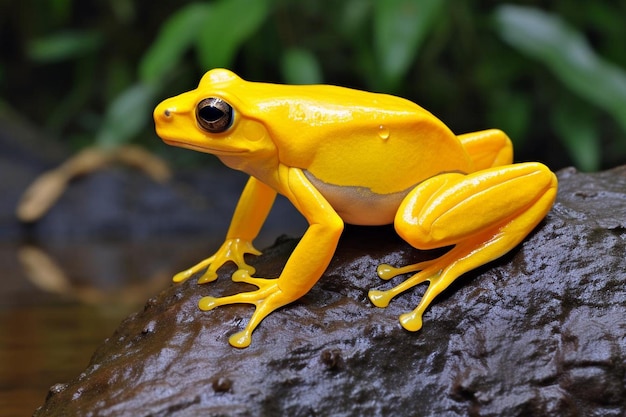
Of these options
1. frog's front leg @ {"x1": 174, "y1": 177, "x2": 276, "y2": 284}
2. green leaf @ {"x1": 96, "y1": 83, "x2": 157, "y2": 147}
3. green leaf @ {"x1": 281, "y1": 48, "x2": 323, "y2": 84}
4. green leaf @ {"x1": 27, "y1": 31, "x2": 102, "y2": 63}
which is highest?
green leaf @ {"x1": 27, "y1": 31, "x2": 102, "y2": 63}

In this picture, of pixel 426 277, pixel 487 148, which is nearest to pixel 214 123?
pixel 426 277

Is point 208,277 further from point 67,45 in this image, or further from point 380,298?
point 67,45

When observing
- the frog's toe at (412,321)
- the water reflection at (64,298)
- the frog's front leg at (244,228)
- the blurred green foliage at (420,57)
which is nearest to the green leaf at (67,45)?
the blurred green foliage at (420,57)

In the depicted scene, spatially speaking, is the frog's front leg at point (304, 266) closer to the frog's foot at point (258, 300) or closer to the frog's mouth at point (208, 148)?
the frog's foot at point (258, 300)

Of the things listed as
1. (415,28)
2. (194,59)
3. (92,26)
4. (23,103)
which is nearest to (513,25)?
(415,28)

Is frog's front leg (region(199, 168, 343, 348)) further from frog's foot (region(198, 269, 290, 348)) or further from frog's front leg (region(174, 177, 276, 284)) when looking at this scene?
frog's front leg (region(174, 177, 276, 284))

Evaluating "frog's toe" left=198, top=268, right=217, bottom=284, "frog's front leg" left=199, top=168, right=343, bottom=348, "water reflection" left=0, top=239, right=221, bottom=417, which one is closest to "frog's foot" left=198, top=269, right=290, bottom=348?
"frog's front leg" left=199, top=168, right=343, bottom=348
